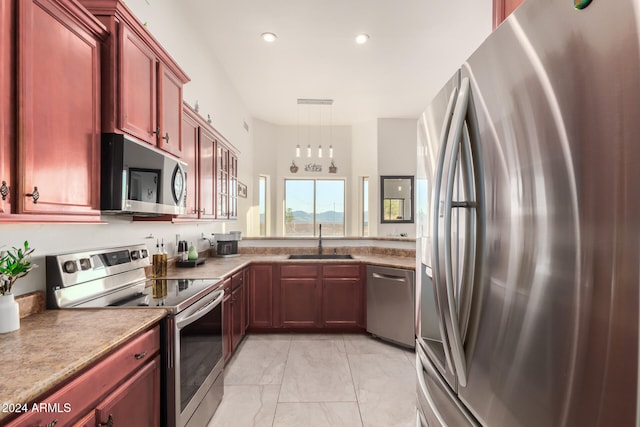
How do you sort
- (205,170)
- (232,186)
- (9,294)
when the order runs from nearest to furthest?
(9,294) → (205,170) → (232,186)

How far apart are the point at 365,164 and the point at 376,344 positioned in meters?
4.19

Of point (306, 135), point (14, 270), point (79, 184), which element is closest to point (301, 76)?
point (306, 135)

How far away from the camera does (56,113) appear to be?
1255 mm

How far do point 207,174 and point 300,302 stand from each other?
176 centimetres

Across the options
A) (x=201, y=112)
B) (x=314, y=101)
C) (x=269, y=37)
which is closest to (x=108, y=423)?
(x=201, y=112)

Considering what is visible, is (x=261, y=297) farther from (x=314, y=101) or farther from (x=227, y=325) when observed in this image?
(x=314, y=101)

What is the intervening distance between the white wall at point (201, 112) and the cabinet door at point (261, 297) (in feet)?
2.32

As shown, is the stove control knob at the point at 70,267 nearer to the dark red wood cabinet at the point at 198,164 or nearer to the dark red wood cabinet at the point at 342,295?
the dark red wood cabinet at the point at 198,164

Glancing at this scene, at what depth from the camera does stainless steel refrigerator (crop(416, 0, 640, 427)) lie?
48 centimetres

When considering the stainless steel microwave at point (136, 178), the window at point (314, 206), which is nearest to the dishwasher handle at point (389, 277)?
the stainless steel microwave at point (136, 178)

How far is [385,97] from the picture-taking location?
5453 mm

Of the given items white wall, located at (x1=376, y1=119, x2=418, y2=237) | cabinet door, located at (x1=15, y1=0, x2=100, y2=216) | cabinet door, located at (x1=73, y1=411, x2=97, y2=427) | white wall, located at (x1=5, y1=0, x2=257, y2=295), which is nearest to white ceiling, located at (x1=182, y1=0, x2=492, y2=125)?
white wall, located at (x1=5, y1=0, x2=257, y2=295)

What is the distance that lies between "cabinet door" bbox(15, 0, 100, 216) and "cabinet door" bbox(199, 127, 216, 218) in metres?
1.42

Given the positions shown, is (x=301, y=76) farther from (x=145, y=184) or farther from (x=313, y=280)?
(x=145, y=184)
